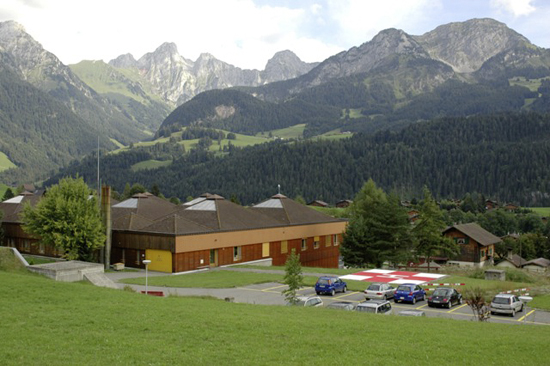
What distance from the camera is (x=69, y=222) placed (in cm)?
5472

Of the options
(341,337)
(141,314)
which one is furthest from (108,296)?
(341,337)

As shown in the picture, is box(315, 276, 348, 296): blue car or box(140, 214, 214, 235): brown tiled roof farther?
box(140, 214, 214, 235): brown tiled roof

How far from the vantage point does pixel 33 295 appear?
2347 centimetres

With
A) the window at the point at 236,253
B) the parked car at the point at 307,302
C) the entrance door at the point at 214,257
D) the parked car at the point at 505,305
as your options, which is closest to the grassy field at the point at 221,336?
the parked car at the point at 307,302

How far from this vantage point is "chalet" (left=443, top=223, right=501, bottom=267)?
319ft

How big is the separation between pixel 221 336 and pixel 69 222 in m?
42.2

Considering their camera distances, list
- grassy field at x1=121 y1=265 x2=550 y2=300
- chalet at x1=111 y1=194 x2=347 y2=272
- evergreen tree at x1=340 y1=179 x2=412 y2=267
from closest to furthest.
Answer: grassy field at x1=121 y1=265 x2=550 y2=300
chalet at x1=111 y1=194 x2=347 y2=272
evergreen tree at x1=340 y1=179 x2=412 y2=267

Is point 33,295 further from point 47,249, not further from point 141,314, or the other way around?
point 47,249

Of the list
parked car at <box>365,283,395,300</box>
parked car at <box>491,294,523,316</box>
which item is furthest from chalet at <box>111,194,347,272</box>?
parked car at <box>491,294,523,316</box>

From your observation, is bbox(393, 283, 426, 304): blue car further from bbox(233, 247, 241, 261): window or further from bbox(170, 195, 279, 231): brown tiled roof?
bbox(233, 247, 241, 261): window

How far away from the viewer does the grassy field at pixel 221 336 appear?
48.9 feet

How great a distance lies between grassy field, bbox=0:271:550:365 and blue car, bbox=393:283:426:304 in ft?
36.9

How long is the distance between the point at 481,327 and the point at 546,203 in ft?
595

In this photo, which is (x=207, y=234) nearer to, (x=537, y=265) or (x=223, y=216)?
(x=223, y=216)
